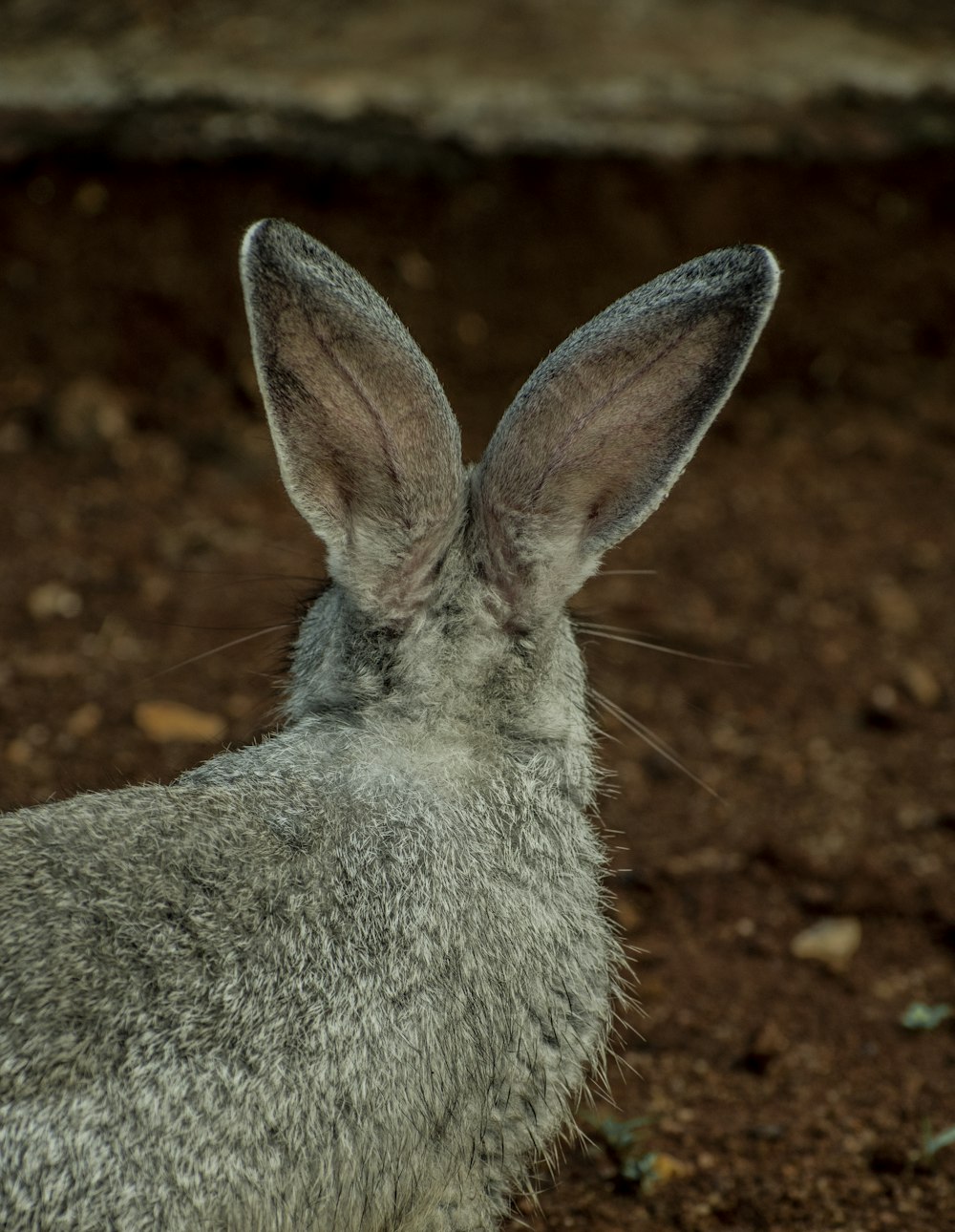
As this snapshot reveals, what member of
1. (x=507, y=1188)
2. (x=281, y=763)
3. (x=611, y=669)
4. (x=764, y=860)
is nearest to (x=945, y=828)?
(x=764, y=860)

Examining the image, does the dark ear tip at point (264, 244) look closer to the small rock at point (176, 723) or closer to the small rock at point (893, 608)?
the small rock at point (176, 723)

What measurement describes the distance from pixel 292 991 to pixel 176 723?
8.88ft

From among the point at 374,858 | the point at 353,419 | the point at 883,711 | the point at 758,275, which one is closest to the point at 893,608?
the point at 883,711

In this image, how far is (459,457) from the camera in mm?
3318

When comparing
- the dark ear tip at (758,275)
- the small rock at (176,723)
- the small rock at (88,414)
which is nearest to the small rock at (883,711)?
the small rock at (176,723)

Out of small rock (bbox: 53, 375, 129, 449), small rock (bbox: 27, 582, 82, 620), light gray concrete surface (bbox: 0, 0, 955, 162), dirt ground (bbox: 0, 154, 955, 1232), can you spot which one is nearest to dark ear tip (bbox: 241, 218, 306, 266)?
dirt ground (bbox: 0, 154, 955, 1232)

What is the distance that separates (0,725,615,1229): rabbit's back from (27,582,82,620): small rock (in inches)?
111

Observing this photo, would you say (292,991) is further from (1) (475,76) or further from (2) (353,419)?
(1) (475,76)

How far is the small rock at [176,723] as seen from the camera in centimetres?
536

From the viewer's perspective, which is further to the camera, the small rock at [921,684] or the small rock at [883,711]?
the small rock at [921,684]

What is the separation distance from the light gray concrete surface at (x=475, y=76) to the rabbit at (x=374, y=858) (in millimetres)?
4175

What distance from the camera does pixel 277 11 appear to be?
723cm

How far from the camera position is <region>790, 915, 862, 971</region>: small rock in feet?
16.0

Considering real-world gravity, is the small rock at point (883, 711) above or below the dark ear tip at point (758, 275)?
below
